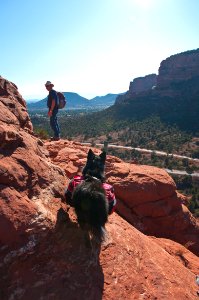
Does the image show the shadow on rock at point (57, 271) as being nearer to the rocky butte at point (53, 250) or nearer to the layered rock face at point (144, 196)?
the rocky butte at point (53, 250)

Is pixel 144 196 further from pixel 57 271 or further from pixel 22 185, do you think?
pixel 57 271

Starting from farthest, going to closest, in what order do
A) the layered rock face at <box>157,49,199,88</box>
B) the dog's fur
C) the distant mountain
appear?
1. the layered rock face at <box>157,49,199,88</box>
2. the distant mountain
3. the dog's fur

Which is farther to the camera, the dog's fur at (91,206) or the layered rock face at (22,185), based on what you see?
the dog's fur at (91,206)

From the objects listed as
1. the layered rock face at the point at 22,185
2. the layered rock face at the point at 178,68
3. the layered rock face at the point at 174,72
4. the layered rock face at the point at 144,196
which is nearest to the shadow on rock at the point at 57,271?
the layered rock face at the point at 22,185

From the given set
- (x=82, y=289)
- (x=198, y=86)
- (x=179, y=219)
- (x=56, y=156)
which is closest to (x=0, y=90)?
(x=56, y=156)

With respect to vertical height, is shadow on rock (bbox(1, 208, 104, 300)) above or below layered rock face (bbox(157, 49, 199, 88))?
below

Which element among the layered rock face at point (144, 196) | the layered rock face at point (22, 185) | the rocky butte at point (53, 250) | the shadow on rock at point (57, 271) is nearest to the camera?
the shadow on rock at point (57, 271)

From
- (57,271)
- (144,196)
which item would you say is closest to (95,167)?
(57,271)

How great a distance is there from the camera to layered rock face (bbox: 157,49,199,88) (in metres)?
151

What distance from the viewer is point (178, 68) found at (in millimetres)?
159000

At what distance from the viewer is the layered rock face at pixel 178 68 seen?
151000mm

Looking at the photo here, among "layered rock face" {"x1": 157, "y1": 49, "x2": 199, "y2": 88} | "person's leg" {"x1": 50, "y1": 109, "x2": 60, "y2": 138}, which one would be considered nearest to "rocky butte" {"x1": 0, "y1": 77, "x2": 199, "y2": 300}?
"person's leg" {"x1": 50, "y1": 109, "x2": 60, "y2": 138}

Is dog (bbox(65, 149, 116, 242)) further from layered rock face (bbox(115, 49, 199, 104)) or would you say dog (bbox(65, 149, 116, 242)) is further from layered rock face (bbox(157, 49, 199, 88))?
layered rock face (bbox(157, 49, 199, 88))

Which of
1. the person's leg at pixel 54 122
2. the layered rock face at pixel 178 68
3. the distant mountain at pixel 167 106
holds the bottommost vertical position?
the distant mountain at pixel 167 106
